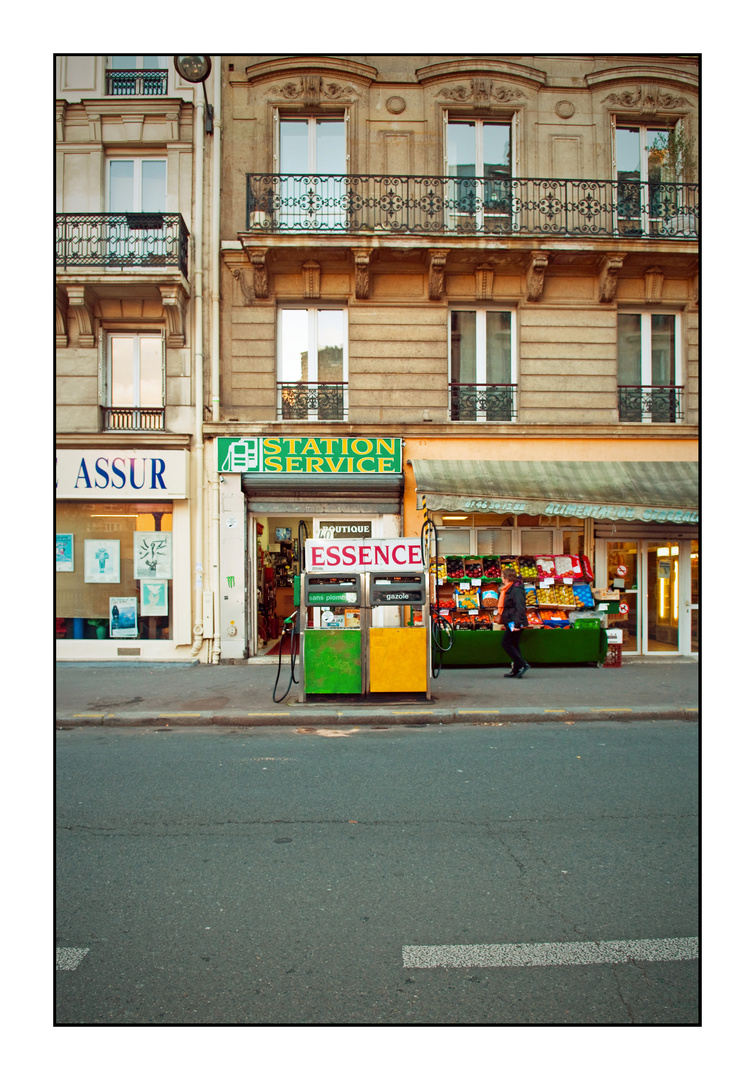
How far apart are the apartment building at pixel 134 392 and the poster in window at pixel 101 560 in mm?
20

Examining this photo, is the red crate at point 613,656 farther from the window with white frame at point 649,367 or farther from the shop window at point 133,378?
the shop window at point 133,378

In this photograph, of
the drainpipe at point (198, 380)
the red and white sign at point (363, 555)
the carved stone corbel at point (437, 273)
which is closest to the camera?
the red and white sign at point (363, 555)

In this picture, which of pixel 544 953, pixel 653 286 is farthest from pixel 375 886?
pixel 653 286

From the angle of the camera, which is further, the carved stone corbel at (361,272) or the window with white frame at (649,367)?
the window with white frame at (649,367)

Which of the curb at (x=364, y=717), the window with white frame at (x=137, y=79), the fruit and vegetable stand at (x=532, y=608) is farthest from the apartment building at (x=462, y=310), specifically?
the curb at (x=364, y=717)

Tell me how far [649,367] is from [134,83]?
38.4 ft

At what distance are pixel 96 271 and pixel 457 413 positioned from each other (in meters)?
7.27

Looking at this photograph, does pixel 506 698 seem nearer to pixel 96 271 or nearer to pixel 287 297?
pixel 287 297

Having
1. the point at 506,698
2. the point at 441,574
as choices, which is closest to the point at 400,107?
the point at 441,574

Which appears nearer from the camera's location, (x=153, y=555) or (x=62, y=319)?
(x=62, y=319)

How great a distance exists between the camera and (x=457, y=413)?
12859 millimetres

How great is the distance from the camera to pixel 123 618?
12.5 metres

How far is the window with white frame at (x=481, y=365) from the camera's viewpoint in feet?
42.1

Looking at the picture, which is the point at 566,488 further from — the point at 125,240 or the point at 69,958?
the point at 69,958
